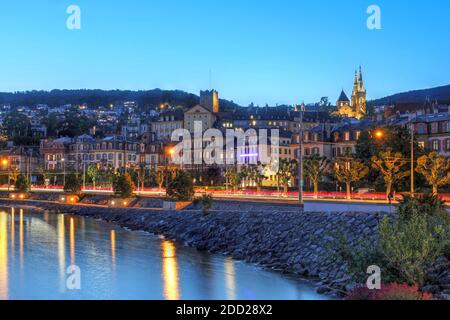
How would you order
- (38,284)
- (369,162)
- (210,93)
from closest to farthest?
(38,284)
(369,162)
(210,93)

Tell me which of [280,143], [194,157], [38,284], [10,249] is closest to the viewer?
[38,284]

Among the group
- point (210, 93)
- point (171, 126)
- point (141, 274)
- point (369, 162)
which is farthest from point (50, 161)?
point (141, 274)

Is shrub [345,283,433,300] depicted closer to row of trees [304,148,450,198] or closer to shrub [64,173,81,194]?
row of trees [304,148,450,198]

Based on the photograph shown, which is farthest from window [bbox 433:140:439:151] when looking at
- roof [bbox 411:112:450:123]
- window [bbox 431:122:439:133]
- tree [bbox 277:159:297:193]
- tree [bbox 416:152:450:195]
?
tree [bbox 416:152:450:195]

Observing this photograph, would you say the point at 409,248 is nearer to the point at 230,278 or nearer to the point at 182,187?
the point at 230,278

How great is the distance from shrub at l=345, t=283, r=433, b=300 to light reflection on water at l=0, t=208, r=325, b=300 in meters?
8.08

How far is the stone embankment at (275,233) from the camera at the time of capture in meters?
35.6

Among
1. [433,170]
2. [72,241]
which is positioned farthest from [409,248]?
[72,241]

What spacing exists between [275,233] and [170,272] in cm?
1091

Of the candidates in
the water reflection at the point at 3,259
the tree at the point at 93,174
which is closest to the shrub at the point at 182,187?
the water reflection at the point at 3,259

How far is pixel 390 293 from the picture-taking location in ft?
70.6

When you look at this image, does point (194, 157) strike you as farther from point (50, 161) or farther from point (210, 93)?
point (210, 93)
